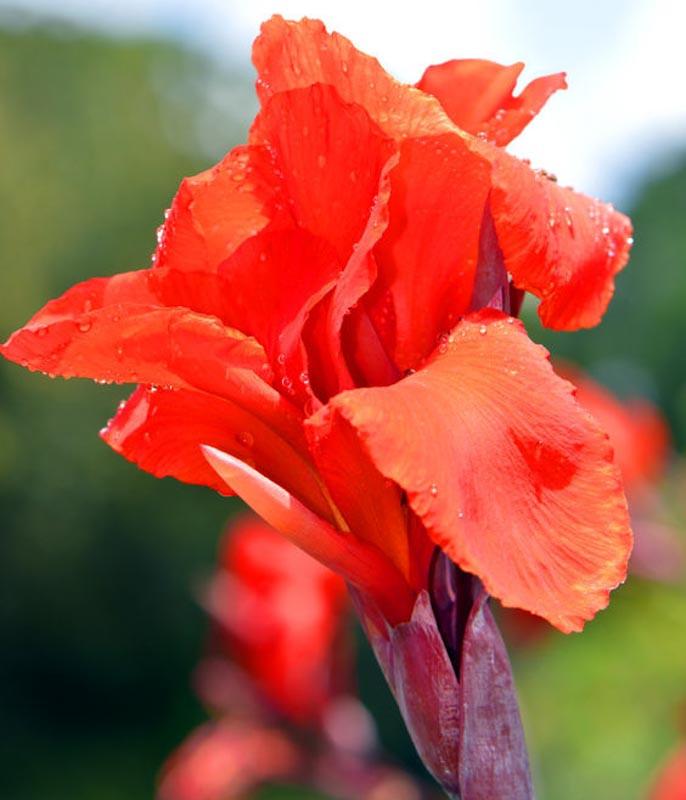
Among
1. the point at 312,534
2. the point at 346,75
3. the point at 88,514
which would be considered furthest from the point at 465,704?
the point at 88,514

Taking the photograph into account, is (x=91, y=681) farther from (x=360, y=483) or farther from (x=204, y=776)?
(x=360, y=483)

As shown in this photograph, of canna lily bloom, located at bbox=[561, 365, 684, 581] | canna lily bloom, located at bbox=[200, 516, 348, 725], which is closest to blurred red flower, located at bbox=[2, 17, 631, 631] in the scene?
canna lily bloom, located at bbox=[200, 516, 348, 725]

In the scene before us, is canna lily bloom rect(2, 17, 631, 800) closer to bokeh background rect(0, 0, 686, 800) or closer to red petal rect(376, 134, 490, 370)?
red petal rect(376, 134, 490, 370)

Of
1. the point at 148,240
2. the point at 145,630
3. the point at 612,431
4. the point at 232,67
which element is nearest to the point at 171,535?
the point at 145,630

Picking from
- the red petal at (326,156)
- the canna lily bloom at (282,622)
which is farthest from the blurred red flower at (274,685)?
the red petal at (326,156)

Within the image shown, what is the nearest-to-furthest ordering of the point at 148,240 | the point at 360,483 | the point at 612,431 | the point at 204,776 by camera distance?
1. the point at 360,483
2. the point at 204,776
3. the point at 612,431
4. the point at 148,240

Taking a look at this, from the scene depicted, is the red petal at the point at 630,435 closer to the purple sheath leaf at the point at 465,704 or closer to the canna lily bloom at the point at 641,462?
the canna lily bloom at the point at 641,462
